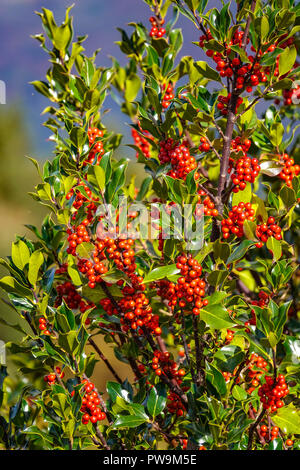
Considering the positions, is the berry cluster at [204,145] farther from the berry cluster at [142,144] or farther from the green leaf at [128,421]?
the green leaf at [128,421]

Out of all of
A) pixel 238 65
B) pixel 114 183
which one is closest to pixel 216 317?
pixel 114 183

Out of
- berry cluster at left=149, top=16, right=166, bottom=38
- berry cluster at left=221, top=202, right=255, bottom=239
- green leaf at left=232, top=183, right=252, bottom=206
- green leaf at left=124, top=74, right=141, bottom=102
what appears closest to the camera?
berry cluster at left=221, top=202, right=255, bottom=239

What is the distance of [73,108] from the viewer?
1.71 m

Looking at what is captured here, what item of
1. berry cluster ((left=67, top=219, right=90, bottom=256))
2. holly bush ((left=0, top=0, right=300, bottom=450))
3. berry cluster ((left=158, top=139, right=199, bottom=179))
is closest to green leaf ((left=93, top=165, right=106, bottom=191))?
holly bush ((left=0, top=0, right=300, bottom=450))

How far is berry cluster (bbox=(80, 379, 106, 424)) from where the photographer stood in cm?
125

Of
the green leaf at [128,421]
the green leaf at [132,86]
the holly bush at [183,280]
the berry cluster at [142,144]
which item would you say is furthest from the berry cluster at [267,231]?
the green leaf at [132,86]

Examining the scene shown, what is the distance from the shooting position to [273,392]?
1091 millimetres

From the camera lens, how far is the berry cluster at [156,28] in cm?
176

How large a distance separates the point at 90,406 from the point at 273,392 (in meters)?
0.49

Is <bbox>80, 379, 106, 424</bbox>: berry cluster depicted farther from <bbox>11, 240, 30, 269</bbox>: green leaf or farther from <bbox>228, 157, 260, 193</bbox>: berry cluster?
<bbox>228, 157, 260, 193</bbox>: berry cluster

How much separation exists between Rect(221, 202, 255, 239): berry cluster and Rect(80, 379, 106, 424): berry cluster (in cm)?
56

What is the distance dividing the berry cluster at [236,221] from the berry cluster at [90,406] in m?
0.56

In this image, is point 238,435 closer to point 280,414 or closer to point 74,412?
point 280,414

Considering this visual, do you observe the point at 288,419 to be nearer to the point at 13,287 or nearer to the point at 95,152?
the point at 13,287
